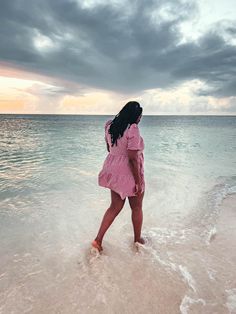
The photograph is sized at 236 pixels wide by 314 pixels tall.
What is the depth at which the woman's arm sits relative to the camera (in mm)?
3178

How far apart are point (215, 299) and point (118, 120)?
2.19m

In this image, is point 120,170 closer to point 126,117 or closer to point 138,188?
point 138,188

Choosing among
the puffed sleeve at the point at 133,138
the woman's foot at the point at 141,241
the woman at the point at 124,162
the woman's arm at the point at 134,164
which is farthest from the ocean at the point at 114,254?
the puffed sleeve at the point at 133,138

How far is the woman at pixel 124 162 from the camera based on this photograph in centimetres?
319

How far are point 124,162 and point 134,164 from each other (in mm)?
163

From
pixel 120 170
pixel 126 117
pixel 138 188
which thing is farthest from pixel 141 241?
pixel 126 117

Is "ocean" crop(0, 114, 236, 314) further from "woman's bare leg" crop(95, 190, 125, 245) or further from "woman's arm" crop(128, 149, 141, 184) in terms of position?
"woman's arm" crop(128, 149, 141, 184)

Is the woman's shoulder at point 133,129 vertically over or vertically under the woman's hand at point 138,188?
over

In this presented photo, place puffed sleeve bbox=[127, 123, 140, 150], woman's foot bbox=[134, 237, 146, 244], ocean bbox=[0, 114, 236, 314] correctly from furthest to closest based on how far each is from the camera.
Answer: woman's foot bbox=[134, 237, 146, 244] < puffed sleeve bbox=[127, 123, 140, 150] < ocean bbox=[0, 114, 236, 314]

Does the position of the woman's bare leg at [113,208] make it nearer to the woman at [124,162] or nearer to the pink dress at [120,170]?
the woman at [124,162]

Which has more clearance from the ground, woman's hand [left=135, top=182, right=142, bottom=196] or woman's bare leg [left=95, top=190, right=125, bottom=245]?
woman's hand [left=135, top=182, right=142, bottom=196]

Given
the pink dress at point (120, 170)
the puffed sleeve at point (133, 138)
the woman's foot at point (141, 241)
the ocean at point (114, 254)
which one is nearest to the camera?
the ocean at point (114, 254)

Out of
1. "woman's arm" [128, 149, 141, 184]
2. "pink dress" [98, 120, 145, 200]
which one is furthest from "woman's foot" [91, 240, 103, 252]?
"woman's arm" [128, 149, 141, 184]

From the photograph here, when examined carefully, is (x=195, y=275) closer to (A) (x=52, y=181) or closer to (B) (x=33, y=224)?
(B) (x=33, y=224)
